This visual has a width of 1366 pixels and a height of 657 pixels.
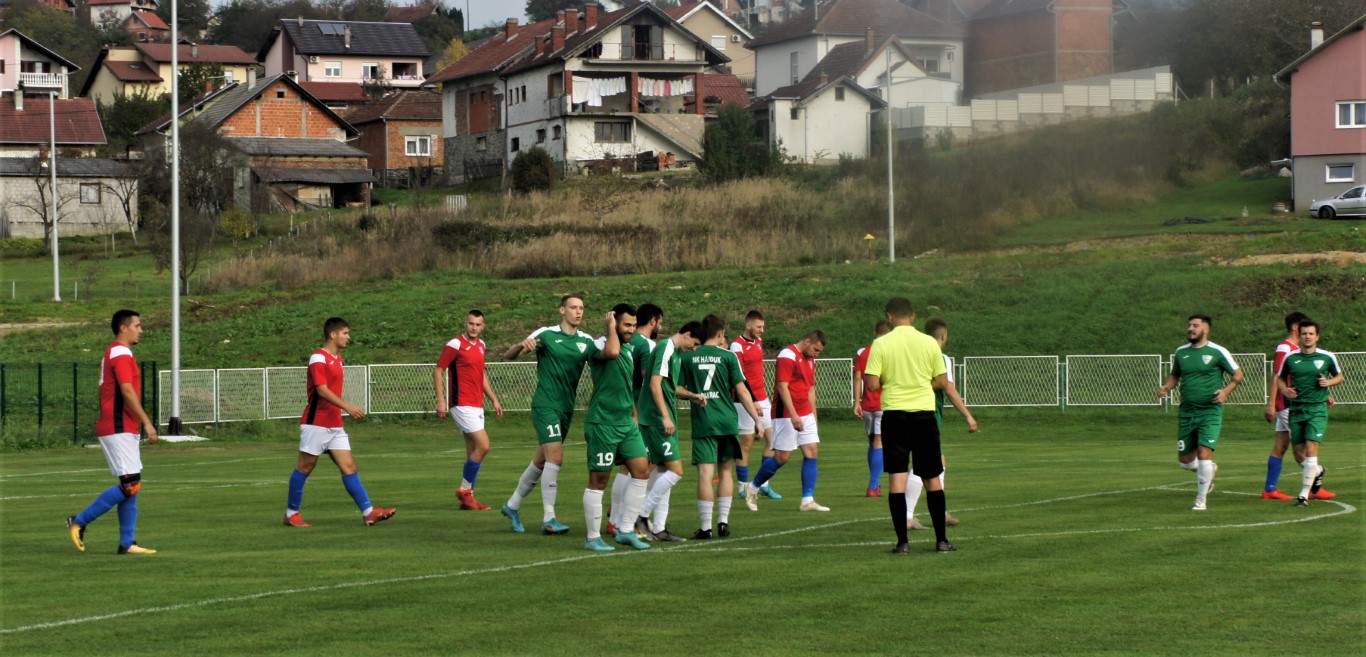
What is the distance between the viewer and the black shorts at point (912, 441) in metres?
12.5

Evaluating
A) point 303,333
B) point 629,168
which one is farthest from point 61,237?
point 303,333

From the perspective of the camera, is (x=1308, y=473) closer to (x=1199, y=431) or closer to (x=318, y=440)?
(x=1199, y=431)

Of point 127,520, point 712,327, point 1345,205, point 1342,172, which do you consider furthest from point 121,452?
point 1342,172

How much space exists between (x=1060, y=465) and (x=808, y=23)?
75.1 m

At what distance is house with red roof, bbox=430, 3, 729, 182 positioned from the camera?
86812mm

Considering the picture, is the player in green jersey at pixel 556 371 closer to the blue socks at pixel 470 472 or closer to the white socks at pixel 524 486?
the white socks at pixel 524 486

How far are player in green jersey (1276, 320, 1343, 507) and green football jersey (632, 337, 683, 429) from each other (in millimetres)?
7801

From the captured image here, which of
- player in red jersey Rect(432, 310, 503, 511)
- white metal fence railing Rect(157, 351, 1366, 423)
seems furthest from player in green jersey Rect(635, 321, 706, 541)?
white metal fence railing Rect(157, 351, 1366, 423)

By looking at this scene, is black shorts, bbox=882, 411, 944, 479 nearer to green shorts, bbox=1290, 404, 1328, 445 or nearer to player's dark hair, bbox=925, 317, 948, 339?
player's dark hair, bbox=925, 317, 948, 339

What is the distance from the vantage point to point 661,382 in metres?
13.4

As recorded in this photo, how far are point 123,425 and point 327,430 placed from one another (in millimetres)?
2543

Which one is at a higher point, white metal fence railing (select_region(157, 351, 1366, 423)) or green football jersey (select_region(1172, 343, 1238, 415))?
green football jersey (select_region(1172, 343, 1238, 415))

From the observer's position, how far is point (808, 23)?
95.1 m

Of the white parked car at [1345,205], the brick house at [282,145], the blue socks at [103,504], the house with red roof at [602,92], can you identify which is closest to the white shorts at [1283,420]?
the blue socks at [103,504]
